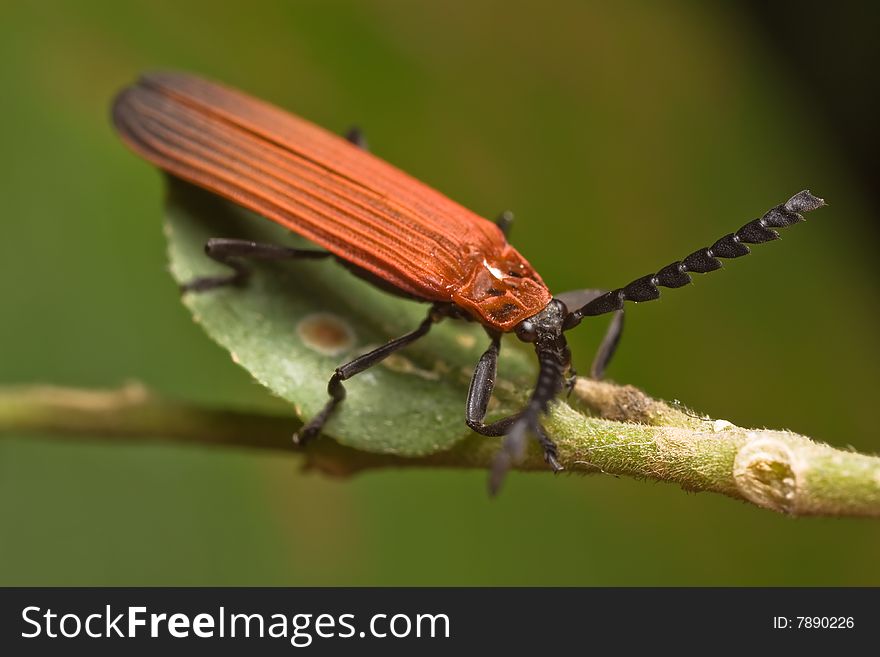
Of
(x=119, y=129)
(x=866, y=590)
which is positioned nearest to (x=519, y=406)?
(x=866, y=590)

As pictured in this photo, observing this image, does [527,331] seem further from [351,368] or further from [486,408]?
[351,368]

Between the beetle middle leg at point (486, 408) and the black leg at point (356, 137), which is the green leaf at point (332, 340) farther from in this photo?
the black leg at point (356, 137)

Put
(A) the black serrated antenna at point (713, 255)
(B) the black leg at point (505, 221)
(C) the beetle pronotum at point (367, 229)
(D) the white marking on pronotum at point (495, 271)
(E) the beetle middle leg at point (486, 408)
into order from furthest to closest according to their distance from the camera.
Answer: (B) the black leg at point (505, 221), (D) the white marking on pronotum at point (495, 271), (C) the beetle pronotum at point (367, 229), (A) the black serrated antenna at point (713, 255), (E) the beetle middle leg at point (486, 408)

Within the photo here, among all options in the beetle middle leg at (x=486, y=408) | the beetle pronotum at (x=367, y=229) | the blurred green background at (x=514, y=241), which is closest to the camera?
the beetle middle leg at (x=486, y=408)

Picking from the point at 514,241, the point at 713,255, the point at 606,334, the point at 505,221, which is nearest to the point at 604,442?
the point at 713,255

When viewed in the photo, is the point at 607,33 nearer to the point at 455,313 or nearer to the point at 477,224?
the point at 477,224

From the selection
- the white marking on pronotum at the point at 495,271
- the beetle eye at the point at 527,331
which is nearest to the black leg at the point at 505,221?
the white marking on pronotum at the point at 495,271

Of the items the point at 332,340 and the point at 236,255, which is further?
the point at 236,255
